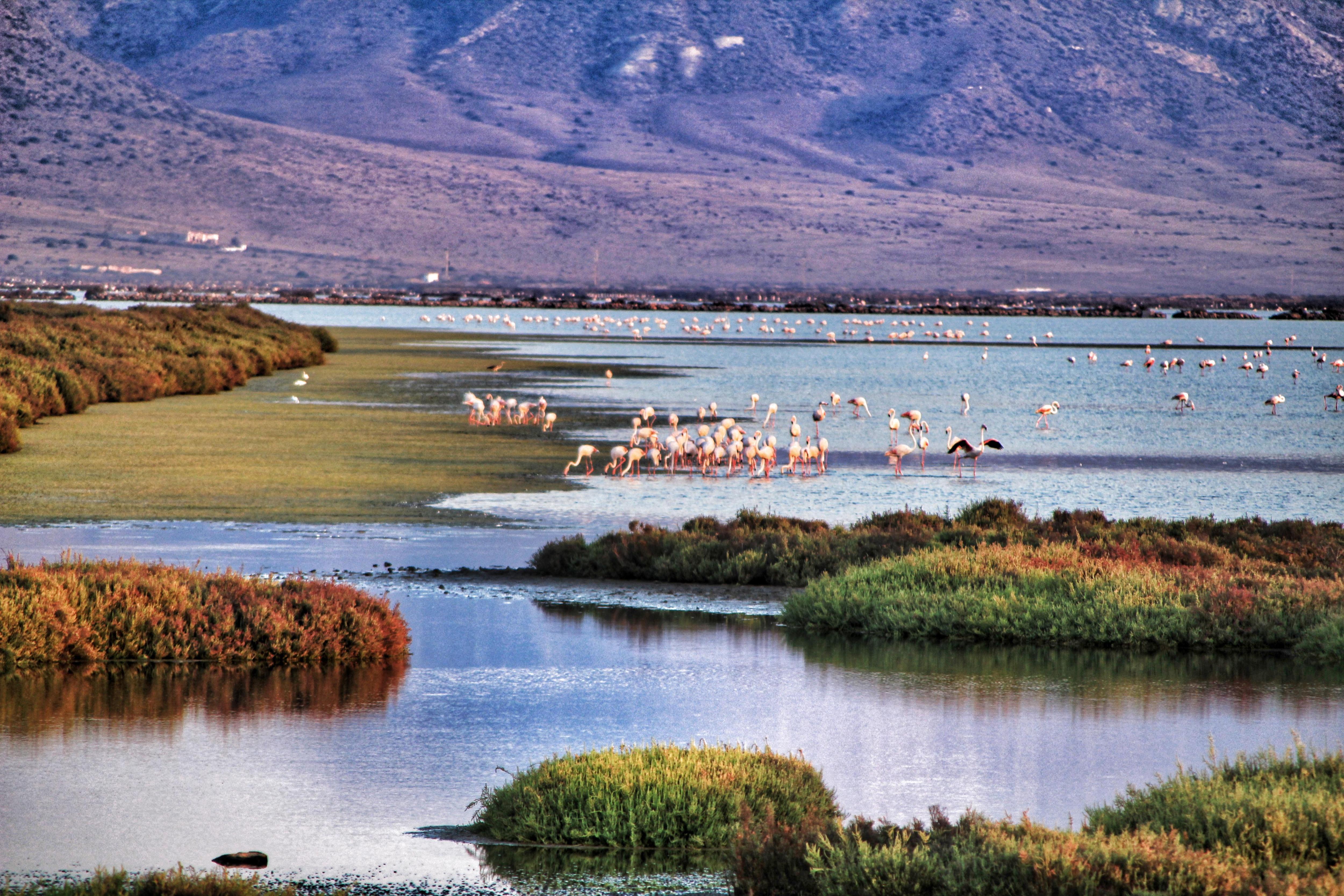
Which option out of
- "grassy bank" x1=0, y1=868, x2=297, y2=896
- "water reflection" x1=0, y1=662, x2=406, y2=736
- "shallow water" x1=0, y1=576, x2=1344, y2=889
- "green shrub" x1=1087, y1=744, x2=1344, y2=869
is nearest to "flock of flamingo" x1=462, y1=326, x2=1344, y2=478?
"shallow water" x1=0, y1=576, x2=1344, y2=889

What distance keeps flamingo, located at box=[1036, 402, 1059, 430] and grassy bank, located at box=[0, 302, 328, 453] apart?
21.1m

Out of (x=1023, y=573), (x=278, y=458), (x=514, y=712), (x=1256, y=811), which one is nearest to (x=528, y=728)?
(x=514, y=712)

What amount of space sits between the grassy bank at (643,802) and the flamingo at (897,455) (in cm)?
1953

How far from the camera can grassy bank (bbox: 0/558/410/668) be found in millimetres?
11664

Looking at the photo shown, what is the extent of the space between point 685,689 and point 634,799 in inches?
135

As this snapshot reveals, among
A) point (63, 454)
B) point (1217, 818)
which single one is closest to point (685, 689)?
point (1217, 818)

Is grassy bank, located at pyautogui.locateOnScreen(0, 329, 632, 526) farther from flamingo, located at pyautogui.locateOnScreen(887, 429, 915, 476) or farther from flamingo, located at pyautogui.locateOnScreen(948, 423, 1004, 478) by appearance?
flamingo, located at pyautogui.locateOnScreen(948, 423, 1004, 478)

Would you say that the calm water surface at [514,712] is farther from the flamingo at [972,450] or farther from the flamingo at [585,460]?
the flamingo at [972,450]

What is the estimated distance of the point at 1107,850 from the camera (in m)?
6.28

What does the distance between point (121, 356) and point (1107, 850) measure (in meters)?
39.8

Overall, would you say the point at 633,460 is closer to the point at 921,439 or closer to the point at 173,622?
the point at 921,439

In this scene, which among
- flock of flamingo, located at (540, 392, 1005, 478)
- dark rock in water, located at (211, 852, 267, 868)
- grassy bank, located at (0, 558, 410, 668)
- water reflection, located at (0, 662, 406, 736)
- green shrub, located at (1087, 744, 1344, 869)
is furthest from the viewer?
flock of flamingo, located at (540, 392, 1005, 478)

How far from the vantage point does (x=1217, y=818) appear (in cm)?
699

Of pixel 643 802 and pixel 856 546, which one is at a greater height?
pixel 856 546
